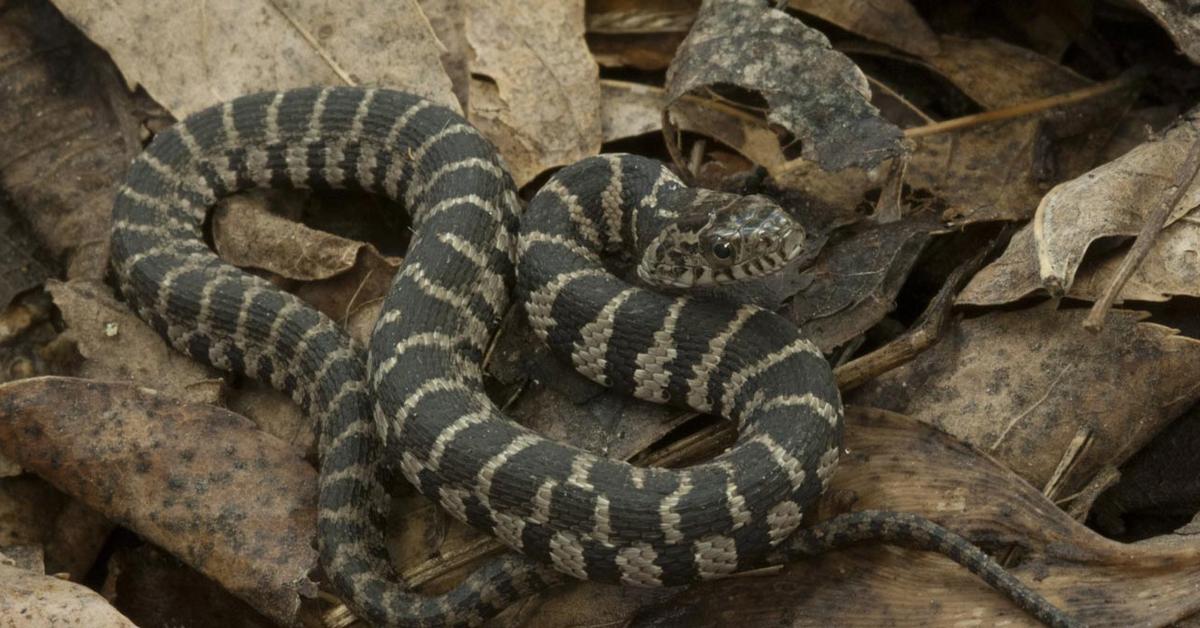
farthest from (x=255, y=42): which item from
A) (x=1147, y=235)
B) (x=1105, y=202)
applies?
(x=1147, y=235)

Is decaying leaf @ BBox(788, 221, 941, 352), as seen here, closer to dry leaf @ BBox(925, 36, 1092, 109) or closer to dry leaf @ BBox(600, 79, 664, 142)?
dry leaf @ BBox(925, 36, 1092, 109)

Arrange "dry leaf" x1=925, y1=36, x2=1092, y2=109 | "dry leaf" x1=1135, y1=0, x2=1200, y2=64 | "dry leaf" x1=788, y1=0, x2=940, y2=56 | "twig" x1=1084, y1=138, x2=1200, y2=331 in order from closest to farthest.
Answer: "twig" x1=1084, y1=138, x2=1200, y2=331 → "dry leaf" x1=1135, y1=0, x2=1200, y2=64 → "dry leaf" x1=925, y1=36, x2=1092, y2=109 → "dry leaf" x1=788, y1=0, x2=940, y2=56

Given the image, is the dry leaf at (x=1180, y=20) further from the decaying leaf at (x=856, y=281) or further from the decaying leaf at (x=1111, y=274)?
the decaying leaf at (x=856, y=281)

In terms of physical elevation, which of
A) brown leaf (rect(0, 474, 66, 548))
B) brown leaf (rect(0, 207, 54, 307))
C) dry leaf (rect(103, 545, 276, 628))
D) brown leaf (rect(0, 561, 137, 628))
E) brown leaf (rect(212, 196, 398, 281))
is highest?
brown leaf (rect(212, 196, 398, 281))

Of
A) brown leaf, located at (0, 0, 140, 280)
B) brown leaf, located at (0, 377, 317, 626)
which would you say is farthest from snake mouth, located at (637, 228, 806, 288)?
brown leaf, located at (0, 0, 140, 280)

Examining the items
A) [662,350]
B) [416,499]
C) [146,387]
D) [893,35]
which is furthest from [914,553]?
[146,387]

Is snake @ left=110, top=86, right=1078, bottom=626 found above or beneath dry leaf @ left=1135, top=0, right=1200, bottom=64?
beneath
